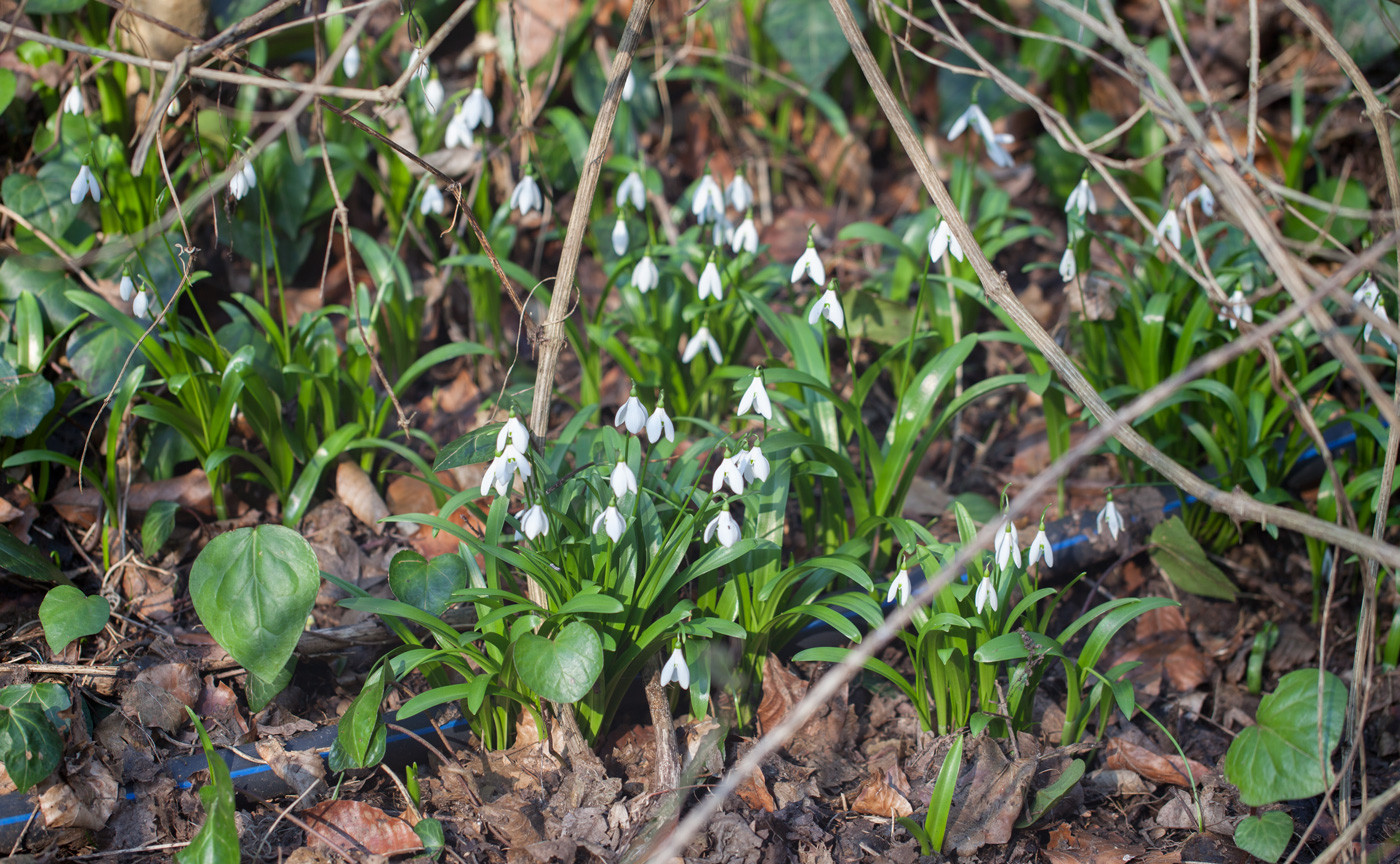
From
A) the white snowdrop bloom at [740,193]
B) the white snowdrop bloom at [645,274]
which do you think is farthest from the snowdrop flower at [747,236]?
the white snowdrop bloom at [645,274]

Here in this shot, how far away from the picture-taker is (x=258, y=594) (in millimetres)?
1743

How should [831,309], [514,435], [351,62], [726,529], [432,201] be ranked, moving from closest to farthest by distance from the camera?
[514,435] < [726,529] < [831,309] < [432,201] < [351,62]

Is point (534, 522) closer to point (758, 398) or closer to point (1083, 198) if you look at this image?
point (758, 398)

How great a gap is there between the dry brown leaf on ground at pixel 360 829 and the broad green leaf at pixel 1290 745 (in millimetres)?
1609

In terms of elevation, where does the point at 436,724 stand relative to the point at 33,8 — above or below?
below

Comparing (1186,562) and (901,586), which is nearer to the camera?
(901,586)

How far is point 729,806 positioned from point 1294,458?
1865 millimetres

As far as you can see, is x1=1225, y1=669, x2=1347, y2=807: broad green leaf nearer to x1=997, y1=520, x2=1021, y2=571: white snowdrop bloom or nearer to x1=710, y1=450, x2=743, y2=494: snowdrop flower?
x1=997, y1=520, x2=1021, y2=571: white snowdrop bloom

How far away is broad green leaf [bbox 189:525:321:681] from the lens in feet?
5.71

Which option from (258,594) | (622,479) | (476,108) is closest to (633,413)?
(622,479)

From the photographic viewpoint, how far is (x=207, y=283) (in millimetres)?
3010

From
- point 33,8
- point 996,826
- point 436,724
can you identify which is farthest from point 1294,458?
point 33,8

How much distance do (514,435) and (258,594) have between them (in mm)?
579

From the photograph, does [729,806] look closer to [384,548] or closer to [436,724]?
[436,724]
